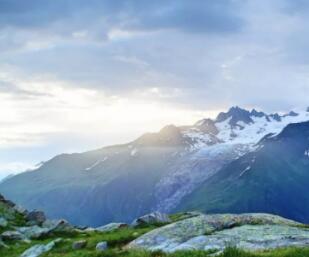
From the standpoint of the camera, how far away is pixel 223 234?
3591cm

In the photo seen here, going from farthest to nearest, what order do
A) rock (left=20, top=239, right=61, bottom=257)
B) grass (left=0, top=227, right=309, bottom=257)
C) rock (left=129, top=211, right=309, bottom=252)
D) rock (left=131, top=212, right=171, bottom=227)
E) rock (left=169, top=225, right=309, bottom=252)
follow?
rock (left=131, top=212, right=171, bottom=227) → rock (left=20, top=239, right=61, bottom=257) → rock (left=129, top=211, right=309, bottom=252) → rock (left=169, top=225, right=309, bottom=252) → grass (left=0, top=227, right=309, bottom=257)

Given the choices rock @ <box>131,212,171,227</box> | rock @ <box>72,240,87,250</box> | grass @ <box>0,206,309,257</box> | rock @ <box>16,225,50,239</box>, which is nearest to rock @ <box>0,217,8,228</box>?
grass @ <box>0,206,309,257</box>

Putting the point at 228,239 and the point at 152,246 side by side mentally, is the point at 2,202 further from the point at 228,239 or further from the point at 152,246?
the point at 228,239

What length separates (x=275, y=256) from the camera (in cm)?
2489

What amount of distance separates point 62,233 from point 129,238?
13103mm

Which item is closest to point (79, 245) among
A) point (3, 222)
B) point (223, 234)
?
point (223, 234)

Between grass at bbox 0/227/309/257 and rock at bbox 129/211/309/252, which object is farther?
rock at bbox 129/211/309/252

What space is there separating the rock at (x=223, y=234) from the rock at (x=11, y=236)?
52.3 ft

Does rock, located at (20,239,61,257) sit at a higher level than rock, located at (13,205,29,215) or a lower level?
lower

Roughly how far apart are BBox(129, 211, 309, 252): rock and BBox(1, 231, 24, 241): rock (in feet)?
52.3

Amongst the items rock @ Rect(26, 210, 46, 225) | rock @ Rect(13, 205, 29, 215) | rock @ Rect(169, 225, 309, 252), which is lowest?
rock @ Rect(169, 225, 309, 252)

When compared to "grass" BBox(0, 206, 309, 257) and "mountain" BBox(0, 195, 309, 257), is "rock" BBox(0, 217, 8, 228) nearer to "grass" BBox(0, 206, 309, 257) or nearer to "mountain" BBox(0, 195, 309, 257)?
"grass" BBox(0, 206, 309, 257)

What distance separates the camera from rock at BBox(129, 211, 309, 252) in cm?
3219

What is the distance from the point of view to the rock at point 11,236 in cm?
5012
